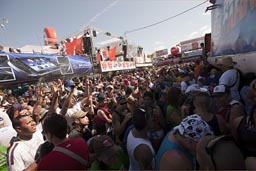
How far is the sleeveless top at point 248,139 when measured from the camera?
202cm

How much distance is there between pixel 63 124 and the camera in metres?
2.48

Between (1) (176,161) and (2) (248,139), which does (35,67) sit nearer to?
(1) (176,161)

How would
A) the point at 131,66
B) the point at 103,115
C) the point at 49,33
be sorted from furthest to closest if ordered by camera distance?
the point at 49,33 → the point at 131,66 → the point at 103,115

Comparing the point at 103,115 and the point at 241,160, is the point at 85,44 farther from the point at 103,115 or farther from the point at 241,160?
the point at 241,160

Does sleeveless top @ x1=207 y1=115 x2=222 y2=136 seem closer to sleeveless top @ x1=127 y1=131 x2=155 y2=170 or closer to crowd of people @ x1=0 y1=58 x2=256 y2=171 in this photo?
crowd of people @ x1=0 y1=58 x2=256 y2=171

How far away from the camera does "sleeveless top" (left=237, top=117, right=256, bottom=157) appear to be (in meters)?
2.02

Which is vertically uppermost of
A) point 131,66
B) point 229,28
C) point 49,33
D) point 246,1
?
point 49,33

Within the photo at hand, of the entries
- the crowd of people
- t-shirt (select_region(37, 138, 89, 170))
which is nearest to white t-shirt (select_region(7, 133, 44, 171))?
the crowd of people

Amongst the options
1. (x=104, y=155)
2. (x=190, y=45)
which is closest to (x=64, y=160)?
(x=104, y=155)

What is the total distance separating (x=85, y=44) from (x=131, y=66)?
8038 mm

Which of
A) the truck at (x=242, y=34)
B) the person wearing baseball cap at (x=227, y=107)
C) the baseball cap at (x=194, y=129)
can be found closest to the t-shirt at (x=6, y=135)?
the baseball cap at (x=194, y=129)

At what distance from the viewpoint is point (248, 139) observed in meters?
2.04

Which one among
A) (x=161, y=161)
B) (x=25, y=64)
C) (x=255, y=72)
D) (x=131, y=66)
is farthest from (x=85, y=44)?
(x=161, y=161)

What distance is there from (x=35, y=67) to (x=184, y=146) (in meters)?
13.1
